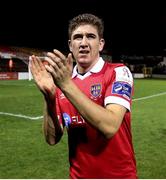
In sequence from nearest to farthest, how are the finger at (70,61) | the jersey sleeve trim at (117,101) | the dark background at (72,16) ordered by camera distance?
the finger at (70,61)
the jersey sleeve trim at (117,101)
the dark background at (72,16)

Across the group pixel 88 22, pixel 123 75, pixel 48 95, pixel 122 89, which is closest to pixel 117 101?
pixel 122 89

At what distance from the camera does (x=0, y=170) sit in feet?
21.1

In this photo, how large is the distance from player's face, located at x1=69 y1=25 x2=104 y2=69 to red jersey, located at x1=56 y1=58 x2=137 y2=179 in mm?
186

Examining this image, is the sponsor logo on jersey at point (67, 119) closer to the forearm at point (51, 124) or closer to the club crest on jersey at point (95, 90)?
the forearm at point (51, 124)

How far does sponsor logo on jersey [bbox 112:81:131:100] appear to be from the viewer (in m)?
2.63

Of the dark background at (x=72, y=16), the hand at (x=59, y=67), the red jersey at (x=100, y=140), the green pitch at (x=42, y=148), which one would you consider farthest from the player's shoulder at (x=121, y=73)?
the dark background at (x=72, y=16)

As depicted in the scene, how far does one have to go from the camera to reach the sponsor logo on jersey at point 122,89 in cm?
263

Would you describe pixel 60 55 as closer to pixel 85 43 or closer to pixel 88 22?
pixel 85 43

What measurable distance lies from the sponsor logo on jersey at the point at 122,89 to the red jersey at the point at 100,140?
0.03 m

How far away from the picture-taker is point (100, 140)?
2.82 m

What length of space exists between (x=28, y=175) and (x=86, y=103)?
427cm

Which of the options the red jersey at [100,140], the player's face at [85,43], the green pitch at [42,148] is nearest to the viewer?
the player's face at [85,43]

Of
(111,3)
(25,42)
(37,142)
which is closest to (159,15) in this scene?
(111,3)

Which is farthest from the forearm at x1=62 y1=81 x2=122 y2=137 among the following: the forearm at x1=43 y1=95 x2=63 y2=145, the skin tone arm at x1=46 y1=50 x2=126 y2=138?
the forearm at x1=43 y1=95 x2=63 y2=145
